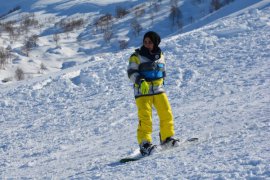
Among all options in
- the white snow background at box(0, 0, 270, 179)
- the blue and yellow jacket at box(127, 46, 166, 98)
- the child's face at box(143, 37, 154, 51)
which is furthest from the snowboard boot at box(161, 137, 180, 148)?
the child's face at box(143, 37, 154, 51)

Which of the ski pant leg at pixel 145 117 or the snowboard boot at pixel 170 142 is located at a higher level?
the ski pant leg at pixel 145 117

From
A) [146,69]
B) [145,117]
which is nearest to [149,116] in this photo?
[145,117]

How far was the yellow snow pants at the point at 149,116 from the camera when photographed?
5.03m

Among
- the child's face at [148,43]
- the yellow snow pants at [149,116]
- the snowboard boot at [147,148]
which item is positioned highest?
the child's face at [148,43]

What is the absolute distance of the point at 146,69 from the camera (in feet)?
16.4

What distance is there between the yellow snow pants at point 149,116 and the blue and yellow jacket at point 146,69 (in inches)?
3.0

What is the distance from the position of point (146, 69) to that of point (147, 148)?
2.74ft

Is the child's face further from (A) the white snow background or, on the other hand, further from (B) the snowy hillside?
(B) the snowy hillside

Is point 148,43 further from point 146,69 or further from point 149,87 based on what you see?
point 149,87

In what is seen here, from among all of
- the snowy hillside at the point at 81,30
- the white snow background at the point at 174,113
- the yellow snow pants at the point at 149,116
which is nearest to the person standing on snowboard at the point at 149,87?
the yellow snow pants at the point at 149,116

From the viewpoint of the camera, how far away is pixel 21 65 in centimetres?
7888

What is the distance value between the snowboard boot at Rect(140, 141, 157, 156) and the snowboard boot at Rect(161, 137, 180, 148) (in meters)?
0.16

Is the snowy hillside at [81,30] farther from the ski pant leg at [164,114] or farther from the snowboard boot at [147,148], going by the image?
the snowboard boot at [147,148]

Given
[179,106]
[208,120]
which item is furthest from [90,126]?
[208,120]
